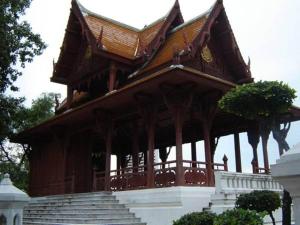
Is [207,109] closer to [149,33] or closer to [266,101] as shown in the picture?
[266,101]

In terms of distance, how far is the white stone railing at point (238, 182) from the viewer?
34.2 feet

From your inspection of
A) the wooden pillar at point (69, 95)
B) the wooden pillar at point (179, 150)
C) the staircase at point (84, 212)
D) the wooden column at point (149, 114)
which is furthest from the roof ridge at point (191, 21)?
the staircase at point (84, 212)

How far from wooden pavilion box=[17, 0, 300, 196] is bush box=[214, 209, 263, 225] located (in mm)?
4046

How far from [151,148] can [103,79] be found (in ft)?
18.4

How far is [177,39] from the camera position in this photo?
50.2ft

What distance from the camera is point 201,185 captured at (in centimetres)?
1138

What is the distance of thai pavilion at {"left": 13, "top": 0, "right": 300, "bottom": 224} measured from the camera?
38.5ft

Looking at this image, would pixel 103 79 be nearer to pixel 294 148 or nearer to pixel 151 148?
pixel 151 148

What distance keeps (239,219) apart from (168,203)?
429 cm

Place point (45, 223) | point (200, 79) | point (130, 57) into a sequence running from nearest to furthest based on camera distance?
point (200, 79), point (45, 223), point (130, 57)

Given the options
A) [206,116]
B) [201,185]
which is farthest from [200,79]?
[201,185]

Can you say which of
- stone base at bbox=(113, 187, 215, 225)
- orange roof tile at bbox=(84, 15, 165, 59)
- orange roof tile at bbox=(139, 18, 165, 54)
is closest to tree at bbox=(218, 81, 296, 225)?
stone base at bbox=(113, 187, 215, 225)

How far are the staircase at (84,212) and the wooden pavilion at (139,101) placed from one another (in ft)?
2.77

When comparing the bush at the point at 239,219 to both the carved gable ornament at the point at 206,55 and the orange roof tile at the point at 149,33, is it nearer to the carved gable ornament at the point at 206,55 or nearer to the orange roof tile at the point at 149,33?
the carved gable ornament at the point at 206,55
